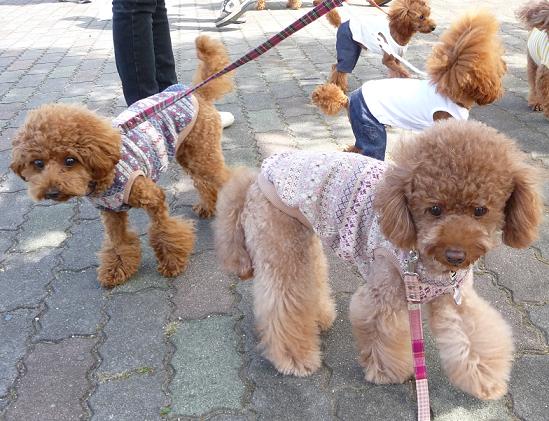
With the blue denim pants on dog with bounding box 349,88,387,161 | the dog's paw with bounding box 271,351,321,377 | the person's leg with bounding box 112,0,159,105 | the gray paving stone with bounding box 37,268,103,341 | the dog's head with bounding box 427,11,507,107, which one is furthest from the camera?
the blue denim pants on dog with bounding box 349,88,387,161

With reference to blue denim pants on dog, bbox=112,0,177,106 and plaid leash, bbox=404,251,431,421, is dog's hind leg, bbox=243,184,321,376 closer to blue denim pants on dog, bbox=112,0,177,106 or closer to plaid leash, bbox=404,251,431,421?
plaid leash, bbox=404,251,431,421

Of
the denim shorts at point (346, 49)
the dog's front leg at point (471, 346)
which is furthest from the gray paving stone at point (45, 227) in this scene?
the denim shorts at point (346, 49)

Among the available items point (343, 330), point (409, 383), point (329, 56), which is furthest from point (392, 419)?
point (329, 56)

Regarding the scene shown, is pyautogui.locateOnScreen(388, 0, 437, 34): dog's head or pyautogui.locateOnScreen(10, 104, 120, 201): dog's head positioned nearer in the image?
pyautogui.locateOnScreen(10, 104, 120, 201): dog's head

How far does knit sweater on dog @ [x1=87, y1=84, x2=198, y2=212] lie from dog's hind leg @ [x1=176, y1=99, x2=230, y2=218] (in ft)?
0.30

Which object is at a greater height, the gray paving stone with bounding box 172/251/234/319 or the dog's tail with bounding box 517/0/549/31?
the dog's tail with bounding box 517/0/549/31

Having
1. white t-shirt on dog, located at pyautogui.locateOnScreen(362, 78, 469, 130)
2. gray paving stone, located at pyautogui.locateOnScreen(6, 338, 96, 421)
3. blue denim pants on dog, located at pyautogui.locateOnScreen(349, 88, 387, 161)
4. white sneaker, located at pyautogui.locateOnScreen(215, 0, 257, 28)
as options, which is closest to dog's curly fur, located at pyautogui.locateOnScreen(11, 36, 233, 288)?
gray paving stone, located at pyautogui.locateOnScreen(6, 338, 96, 421)

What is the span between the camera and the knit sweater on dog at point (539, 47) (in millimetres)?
3878

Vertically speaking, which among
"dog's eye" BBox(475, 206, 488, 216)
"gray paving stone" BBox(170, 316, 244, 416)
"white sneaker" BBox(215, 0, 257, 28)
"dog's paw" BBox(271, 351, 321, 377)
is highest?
"dog's eye" BBox(475, 206, 488, 216)

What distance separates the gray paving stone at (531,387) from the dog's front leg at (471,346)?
0.27ft

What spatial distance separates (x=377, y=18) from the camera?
4.53 meters

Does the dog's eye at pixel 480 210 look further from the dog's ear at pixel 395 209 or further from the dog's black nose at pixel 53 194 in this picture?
the dog's black nose at pixel 53 194

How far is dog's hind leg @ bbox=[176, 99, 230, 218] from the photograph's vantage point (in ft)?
9.55

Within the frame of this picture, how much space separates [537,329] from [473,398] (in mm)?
532
